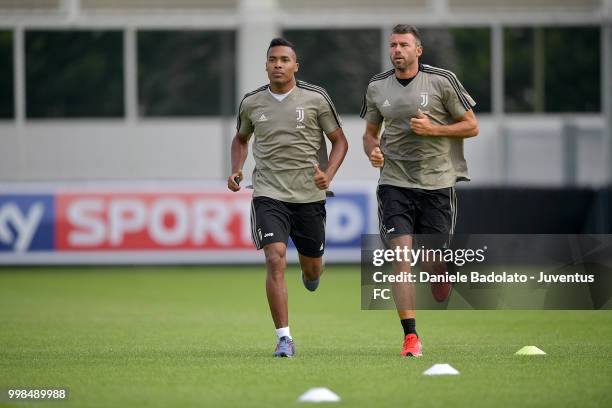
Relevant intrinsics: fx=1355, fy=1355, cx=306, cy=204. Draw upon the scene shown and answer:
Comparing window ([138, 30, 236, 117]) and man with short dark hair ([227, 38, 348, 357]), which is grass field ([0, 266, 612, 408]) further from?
window ([138, 30, 236, 117])

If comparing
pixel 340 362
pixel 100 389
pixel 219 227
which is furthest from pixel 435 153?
pixel 219 227

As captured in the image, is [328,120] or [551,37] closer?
[328,120]

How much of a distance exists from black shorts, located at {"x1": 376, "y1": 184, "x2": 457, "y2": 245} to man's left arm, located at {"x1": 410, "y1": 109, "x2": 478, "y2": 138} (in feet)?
1.54

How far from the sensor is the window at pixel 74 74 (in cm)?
2528

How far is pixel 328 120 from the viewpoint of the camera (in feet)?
35.1

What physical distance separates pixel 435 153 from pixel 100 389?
341cm

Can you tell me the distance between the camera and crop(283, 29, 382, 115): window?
996 inches

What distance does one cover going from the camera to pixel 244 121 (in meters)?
10.9

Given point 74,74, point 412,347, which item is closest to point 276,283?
point 412,347

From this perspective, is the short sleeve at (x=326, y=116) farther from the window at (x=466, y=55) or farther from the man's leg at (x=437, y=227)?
the window at (x=466, y=55)

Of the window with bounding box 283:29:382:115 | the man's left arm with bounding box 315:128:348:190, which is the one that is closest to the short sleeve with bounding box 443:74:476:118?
the man's left arm with bounding box 315:128:348:190

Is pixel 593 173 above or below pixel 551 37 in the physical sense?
below

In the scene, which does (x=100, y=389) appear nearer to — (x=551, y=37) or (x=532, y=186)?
(x=532, y=186)

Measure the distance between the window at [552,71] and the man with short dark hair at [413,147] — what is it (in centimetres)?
1543
